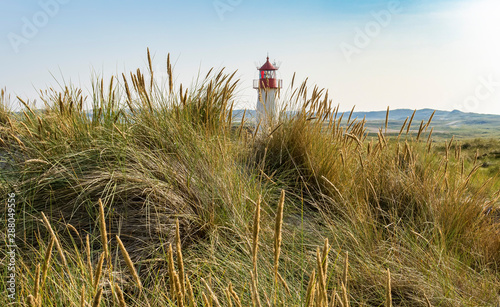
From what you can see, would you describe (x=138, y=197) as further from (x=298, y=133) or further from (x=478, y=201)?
(x=478, y=201)

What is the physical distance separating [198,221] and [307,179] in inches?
56.6

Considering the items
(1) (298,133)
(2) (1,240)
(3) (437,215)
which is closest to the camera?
(2) (1,240)

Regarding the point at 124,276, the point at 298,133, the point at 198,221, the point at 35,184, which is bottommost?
the point at 124,276

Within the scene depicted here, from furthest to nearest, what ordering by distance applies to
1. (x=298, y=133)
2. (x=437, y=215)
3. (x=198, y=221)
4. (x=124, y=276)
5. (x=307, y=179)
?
(x=298, y=133)
(x=307, y=179)
(x=437, y=215)
(x=198, y=221)
(x=124, y=276)

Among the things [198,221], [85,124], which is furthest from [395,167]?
[85,124]

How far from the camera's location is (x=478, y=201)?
2.84m

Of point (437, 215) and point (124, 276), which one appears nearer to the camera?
point (124, 276)

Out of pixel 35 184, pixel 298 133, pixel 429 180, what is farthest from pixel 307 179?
pixel 35 184

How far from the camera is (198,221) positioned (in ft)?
7.58

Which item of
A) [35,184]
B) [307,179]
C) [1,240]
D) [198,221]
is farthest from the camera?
[307,179]

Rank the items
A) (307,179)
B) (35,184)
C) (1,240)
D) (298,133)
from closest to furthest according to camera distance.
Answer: (1,240) → (35,184) → (307,179) → (298,133)

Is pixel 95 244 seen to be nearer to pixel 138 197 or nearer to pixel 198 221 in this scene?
pixel 138 197

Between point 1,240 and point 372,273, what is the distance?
7.14 feet

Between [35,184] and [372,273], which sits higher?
[35,184]
